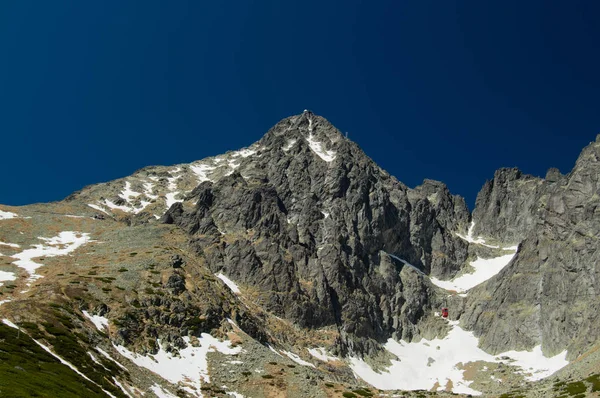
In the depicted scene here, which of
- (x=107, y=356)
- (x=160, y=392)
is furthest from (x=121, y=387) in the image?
(x=107, y=356)

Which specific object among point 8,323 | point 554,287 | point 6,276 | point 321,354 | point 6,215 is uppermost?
point 554,287

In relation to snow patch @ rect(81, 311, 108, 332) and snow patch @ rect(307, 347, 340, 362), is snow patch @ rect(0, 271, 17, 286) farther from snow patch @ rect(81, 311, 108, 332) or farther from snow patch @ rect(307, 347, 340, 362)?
snow patch @ rect(307, 347, 340, 362)

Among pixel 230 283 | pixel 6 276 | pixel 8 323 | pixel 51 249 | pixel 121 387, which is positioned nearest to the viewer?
pixel 121 387

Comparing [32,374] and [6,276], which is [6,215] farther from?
[32,374]

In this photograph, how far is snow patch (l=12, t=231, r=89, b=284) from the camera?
330 ft

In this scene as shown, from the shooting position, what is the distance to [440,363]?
17650 cm

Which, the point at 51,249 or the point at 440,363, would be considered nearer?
the point at 51,249

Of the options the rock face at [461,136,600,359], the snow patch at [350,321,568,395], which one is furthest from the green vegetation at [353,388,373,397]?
the rock face at [461,136,600,359]

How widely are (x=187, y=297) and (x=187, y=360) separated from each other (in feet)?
63.1

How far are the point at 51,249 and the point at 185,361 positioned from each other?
197ft

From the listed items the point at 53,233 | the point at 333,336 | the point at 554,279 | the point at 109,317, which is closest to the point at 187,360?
the point at 109,317

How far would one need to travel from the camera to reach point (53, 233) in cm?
13250

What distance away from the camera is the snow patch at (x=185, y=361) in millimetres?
68938

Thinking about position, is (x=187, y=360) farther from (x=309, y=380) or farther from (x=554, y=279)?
(x=554, y=279)
